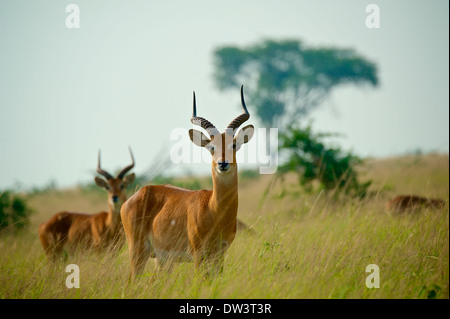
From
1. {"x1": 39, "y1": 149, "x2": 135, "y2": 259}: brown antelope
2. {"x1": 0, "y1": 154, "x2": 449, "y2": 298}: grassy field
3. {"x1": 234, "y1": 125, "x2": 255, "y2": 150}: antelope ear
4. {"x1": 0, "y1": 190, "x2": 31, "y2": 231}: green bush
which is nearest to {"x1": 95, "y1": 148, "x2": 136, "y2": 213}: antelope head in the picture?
{"x1": 39, "y1": 149, "x2": 135, "y2": 259}: brown antelope

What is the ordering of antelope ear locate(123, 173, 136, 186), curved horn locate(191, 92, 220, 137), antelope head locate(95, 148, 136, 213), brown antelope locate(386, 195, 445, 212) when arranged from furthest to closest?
1. antelope ear locate(123, 173, 136, 186)
2. antelope head locate(95, 148, 136, 213)
3. brown antelope locate(386, 195, 445, 212)
4. curved horn locate(191, 92, 220, 137)

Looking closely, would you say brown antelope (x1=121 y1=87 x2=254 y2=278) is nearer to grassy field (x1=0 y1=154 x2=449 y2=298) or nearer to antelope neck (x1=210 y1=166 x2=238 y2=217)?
antelope neck (x1=210 y1=166 x2=238 y2=217)

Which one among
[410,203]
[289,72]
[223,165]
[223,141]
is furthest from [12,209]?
[289,72]

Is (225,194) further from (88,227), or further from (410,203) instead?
(410,203)

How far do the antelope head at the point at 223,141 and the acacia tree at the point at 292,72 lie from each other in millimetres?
25436

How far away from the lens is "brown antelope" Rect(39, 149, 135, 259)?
324 inches

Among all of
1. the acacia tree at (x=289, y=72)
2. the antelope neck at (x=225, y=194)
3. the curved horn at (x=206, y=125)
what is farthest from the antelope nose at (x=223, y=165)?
the acacia tree at (x=289, y=72)

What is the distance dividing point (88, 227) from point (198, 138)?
176 inches

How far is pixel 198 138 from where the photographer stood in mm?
5223

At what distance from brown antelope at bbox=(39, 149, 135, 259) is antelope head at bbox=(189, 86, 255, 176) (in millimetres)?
3736
